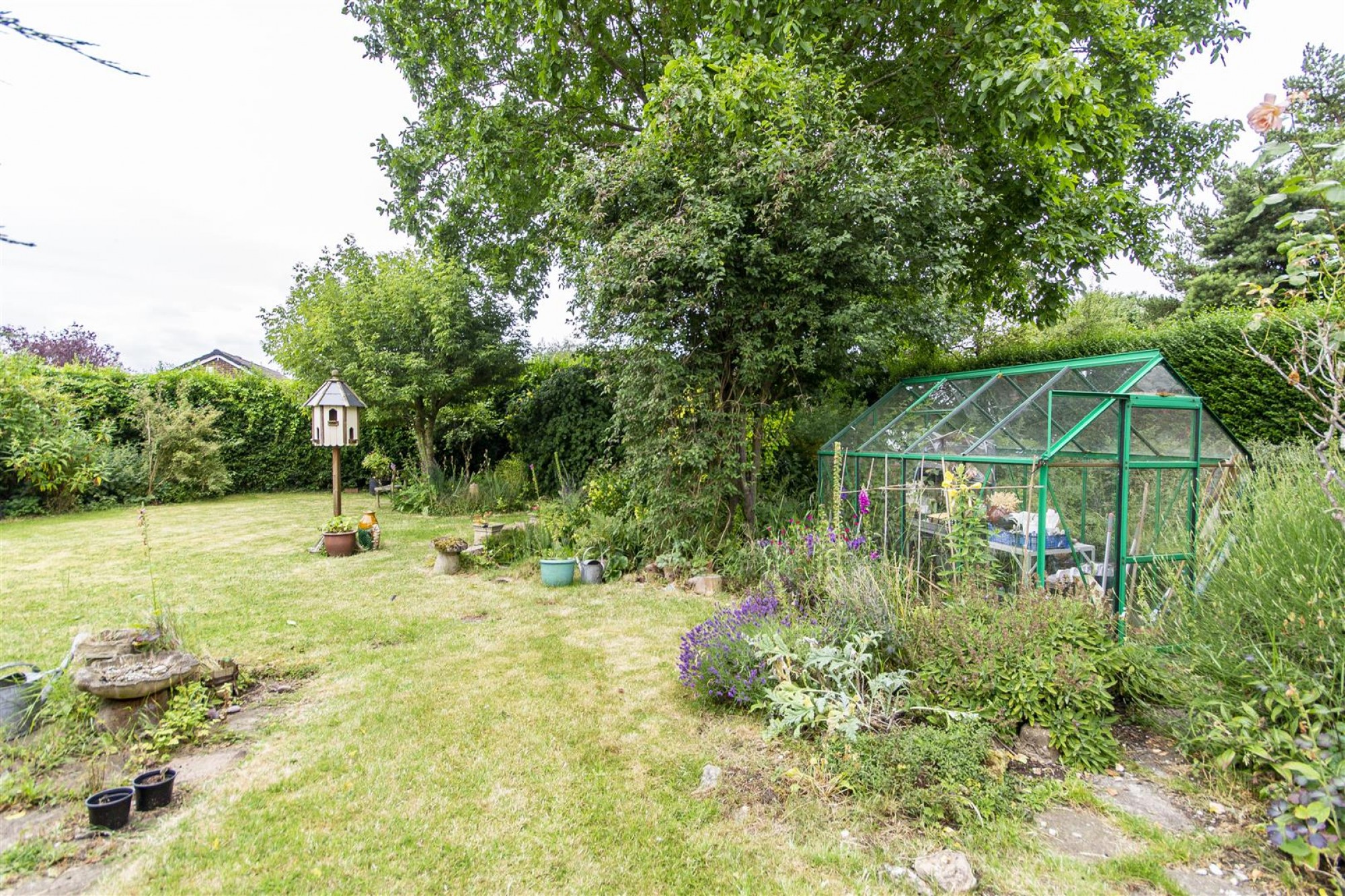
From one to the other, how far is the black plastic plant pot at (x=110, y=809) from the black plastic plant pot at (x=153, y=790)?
5 cm

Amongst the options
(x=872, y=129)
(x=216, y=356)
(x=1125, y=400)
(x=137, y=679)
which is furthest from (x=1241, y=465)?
(x=216, y=356)

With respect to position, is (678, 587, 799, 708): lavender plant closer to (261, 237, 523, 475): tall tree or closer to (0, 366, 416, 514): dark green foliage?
(261, 237, 523, 475): tall tree

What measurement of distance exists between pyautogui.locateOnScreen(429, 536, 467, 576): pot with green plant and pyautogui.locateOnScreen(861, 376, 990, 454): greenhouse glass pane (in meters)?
4.71

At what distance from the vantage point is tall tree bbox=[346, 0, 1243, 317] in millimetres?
6418

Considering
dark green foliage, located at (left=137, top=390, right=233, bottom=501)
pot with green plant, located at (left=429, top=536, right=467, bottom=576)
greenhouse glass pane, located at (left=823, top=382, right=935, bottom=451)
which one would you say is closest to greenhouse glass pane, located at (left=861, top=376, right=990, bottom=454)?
greenhouse glass pane, located at (left=823, top=382, right=935, bottom=451)

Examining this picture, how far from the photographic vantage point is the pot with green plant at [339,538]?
805cm

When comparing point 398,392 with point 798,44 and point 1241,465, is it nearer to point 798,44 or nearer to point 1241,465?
point 798,44

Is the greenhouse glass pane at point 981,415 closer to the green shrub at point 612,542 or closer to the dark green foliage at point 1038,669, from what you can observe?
the dark green foliage at point 1038,669

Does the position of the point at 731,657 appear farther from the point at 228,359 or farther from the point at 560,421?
the point at 228,359

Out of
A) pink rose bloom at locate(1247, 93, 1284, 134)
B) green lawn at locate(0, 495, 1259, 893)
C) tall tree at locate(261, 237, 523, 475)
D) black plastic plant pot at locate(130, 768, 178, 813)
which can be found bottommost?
green lawn at locate(0, 495, 1259, 893)

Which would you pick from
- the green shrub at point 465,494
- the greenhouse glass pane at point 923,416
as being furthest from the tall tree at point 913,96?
the green shrub at point 465,494

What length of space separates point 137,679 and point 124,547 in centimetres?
666

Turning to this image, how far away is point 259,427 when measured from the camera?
1420cm

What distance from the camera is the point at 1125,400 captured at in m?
4.29
